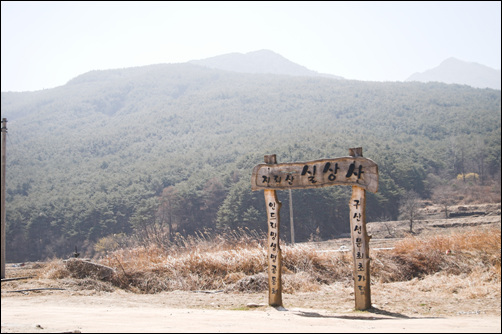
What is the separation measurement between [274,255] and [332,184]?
5.52 feet

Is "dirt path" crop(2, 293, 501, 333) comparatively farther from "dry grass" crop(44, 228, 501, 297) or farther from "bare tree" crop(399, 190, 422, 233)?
"bare tree" crop(399, 190, 422, 233)

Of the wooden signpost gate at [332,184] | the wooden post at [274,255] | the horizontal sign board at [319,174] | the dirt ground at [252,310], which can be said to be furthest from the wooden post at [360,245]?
the wooden post at [274,255]

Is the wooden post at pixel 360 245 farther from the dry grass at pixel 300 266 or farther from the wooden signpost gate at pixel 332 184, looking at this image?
the dry grass at pixel 300 266

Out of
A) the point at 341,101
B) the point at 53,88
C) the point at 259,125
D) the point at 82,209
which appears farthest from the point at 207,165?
the point at 53,88

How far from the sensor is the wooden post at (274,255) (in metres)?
7.72

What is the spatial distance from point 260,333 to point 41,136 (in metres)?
→ 124

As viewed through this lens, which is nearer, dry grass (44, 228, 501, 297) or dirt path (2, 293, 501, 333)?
dirt path (2, 293, 501, 333)

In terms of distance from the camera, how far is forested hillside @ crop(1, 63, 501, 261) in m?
53.9

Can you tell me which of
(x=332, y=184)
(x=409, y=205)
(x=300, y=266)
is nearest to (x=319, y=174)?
(x=332, y=184)

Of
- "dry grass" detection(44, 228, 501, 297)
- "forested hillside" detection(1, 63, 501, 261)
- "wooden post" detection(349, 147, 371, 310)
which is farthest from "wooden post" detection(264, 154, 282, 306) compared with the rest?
"forested hillside" detection(1, 63, 501, 261)

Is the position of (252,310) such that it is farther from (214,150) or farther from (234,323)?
(214,150)

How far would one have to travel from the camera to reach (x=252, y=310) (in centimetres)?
726

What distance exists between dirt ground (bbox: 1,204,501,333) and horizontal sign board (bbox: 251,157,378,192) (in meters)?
1.98

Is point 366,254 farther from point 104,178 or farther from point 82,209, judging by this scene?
point 104,178
